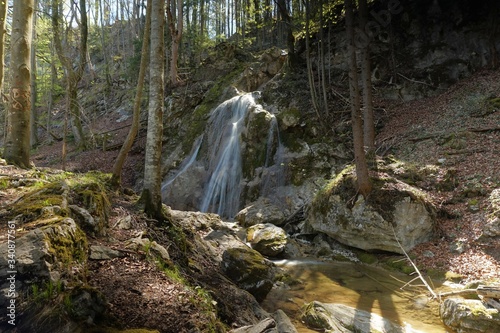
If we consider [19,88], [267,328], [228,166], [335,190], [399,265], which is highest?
[19,88]

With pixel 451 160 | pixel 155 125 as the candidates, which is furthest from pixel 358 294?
pixel 451 160

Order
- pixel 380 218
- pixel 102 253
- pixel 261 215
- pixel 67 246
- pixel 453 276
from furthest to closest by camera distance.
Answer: pixel 261 215
pixel 380 218
pixel 453 276
pixel 102 253
pixel 67 246

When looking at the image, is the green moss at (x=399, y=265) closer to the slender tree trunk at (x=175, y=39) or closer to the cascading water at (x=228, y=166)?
the cascading water at (x=228, y=166)

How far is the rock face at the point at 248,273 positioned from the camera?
6.44 metres

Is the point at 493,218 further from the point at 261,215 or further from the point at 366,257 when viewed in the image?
the point at 261,215

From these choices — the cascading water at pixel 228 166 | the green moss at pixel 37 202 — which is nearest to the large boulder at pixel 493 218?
the cascading water at pixel 228 166

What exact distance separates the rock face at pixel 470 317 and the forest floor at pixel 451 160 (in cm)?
166

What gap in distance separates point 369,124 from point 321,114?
3411 millimetres

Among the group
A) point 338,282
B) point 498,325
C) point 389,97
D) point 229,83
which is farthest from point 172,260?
point 229,83

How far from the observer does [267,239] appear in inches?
388

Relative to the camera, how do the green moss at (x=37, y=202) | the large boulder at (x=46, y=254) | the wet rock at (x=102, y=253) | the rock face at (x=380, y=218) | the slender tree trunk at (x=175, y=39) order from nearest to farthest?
the large boulder at (x=46, y=254), the green moss at (x=37, y=202), the wet rock at (x=102, y=253), the rock face at (x=380, y=218), the slender tree trunk at (x=175, y=39)

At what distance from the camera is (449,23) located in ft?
56.2

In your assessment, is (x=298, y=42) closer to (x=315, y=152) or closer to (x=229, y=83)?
(x=229, y=83)

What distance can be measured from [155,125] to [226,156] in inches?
362
